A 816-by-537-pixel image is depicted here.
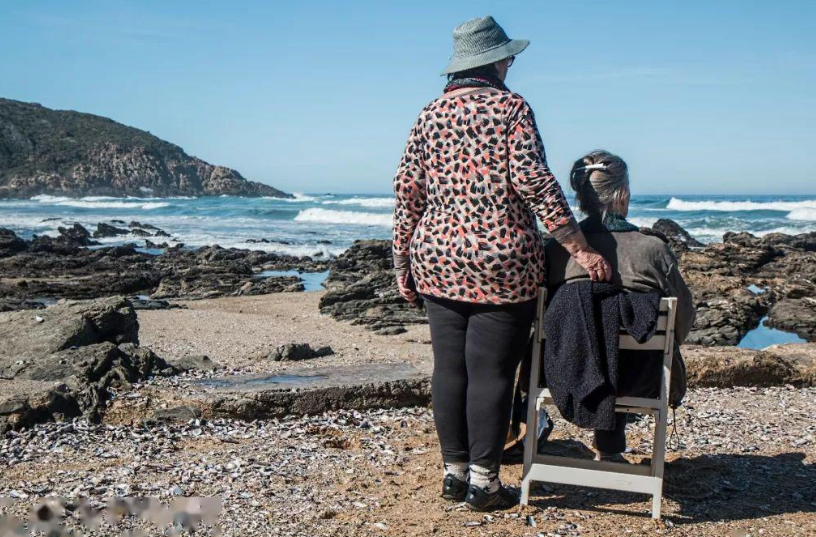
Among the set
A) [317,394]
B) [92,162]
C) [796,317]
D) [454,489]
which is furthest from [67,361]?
[92,162]

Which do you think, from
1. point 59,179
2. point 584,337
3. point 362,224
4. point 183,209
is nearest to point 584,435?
point 584,337

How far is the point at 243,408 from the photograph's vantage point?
4.99m

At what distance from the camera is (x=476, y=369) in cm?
349

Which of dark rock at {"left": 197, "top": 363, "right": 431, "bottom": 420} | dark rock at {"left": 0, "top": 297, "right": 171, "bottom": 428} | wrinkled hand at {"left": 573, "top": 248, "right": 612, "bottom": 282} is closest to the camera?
wrinkled hand at {"left": 573, "top": 248, "right": 612, "bottom": 282}

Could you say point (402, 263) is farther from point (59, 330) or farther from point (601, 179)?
point (59, 330)

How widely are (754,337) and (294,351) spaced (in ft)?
21.8

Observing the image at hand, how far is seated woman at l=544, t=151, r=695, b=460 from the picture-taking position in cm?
343

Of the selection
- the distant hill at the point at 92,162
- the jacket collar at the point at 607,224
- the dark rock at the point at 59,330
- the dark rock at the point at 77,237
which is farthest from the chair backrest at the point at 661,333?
the distant hill at the point at 92,162

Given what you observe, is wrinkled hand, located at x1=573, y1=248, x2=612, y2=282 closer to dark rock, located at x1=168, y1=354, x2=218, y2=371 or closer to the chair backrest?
the chair backrest

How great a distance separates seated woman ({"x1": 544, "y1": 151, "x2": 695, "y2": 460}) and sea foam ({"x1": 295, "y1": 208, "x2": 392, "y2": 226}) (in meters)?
39.9

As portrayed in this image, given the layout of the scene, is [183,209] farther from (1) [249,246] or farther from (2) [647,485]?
(2) [647,485]

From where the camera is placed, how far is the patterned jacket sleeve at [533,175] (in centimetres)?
323

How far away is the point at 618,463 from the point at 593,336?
2.35ft

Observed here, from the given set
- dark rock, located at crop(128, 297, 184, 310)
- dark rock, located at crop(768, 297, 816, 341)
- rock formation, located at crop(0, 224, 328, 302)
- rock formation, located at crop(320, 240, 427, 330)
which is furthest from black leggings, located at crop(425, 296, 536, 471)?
rock formation, located at crop(0, 224, 328, 302)
